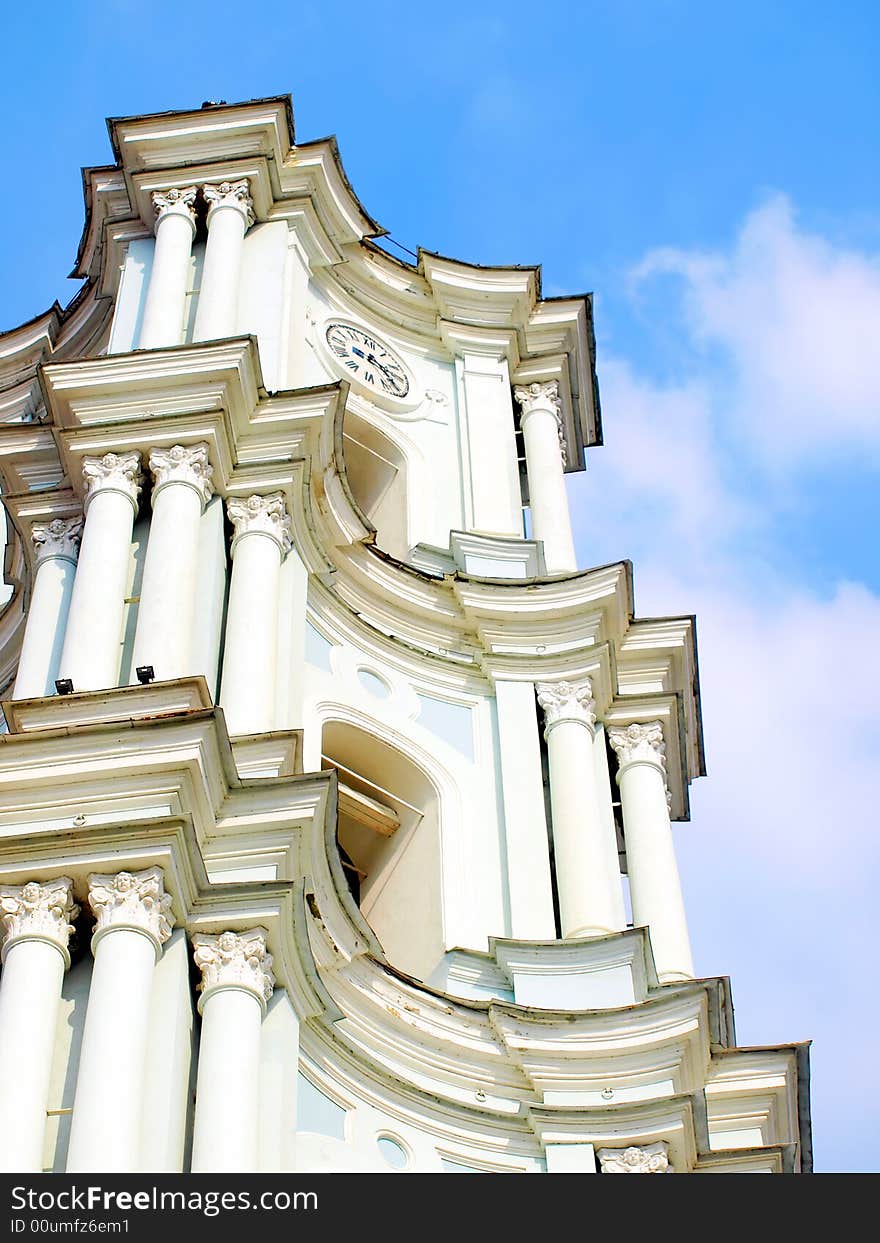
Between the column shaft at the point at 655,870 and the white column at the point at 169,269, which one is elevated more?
the white column at the point at 169,269

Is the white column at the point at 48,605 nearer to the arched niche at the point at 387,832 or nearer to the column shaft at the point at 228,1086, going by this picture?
the arched niche at the point at 387,832

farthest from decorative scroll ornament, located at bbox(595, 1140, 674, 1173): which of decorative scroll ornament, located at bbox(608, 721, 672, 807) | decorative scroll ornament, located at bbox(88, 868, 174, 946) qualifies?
decorative scroll ornament, located at bbox(608, 721, 672, 807)

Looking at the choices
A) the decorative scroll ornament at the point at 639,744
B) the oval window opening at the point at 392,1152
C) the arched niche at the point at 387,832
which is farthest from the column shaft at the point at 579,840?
the oval window opening at the point at 392,1152

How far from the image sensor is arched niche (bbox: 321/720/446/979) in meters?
20.6

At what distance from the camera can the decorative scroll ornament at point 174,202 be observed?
2505cm

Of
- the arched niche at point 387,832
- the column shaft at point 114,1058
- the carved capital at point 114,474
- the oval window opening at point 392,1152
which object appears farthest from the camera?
the arched niche at point 387,832

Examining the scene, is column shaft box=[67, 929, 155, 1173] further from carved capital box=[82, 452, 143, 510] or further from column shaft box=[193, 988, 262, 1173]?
carved capital box=[82, 452, 143, 510]

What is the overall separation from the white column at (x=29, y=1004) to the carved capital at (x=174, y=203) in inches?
455

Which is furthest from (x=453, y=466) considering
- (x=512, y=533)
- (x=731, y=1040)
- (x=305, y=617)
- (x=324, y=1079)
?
(x=324, y=1079)

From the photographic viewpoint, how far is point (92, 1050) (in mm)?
13953

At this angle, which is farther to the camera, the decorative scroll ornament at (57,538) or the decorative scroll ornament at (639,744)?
the decorative scroll ornament at (639,744)

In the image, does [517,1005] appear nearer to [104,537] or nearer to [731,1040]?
[731,1040]

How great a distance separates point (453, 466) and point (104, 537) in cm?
773
